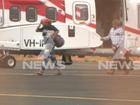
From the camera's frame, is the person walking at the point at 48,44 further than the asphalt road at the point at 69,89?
Yes

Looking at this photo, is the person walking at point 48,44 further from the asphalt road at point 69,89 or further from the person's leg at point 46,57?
the asphalt road at point 69,89

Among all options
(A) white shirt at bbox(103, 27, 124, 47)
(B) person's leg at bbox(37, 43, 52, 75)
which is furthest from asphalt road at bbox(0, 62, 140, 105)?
(A) white shirt at bbox(103, 27, 124, 47)

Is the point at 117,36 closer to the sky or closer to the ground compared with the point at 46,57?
closer to the sky

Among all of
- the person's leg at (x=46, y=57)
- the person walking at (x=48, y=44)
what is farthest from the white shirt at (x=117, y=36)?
the person's leg at (x=46, y=57)

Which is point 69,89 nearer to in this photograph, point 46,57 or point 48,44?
point 46,57

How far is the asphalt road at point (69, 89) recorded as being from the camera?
14.3 meters

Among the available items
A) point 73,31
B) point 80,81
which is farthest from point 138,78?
point 73,31

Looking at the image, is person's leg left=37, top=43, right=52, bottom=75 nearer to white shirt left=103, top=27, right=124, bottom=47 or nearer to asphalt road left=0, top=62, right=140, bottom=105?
asphalt road left=0, top=62, right=140, bottom=105

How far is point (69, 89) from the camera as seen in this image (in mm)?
16688

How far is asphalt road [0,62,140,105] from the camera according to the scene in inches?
565

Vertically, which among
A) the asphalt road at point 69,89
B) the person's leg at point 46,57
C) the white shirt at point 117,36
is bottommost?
the asphalt road at point 69,89

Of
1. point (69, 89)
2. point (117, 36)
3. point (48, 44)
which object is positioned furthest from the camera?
point (117, 36)

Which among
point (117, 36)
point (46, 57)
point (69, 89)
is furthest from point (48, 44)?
point (69, 89)

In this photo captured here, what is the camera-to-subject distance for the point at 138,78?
20.2 meters
